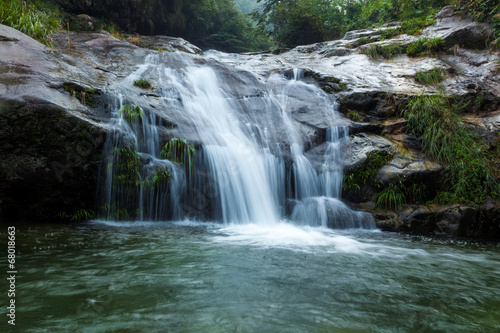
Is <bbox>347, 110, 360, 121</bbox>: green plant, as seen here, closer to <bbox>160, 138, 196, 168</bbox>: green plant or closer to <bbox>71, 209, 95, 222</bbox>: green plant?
<bbox>160, 138, 196, 168</bbox>: green plant

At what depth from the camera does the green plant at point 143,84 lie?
7270 millimetres

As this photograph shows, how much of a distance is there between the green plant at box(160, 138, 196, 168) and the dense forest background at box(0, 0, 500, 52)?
4.94 m

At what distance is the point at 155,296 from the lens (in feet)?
7.61

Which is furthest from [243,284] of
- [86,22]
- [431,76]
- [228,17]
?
[228,17]

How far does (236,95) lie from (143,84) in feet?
8.55

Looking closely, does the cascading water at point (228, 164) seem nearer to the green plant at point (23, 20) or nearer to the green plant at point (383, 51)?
the green plant at point (23, 20)

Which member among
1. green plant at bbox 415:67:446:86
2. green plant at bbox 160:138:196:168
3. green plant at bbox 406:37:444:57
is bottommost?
green plant at bbox 160:138:196:168

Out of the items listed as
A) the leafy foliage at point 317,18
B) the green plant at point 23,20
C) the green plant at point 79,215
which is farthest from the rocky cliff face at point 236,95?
Result: the leafy foliage at point 317,18

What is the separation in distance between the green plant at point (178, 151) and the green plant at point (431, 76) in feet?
24.5

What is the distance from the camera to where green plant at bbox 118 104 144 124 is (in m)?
5.86

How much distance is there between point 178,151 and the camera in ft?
19.4

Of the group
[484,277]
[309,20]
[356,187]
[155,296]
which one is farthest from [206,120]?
[309,20]

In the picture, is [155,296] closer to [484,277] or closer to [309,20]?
[484,277]

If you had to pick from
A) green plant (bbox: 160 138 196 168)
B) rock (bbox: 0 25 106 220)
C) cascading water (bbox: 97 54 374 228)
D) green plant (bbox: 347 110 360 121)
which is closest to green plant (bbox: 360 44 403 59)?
cascading water (bbox: 97 54 374 228)
